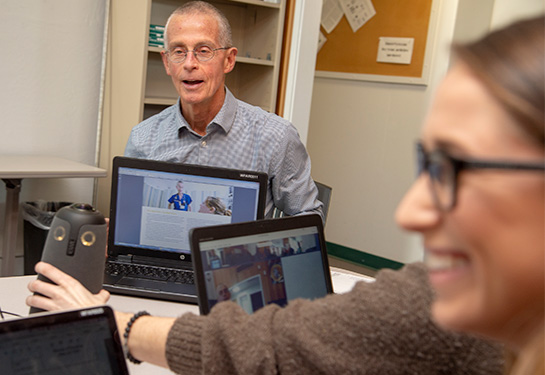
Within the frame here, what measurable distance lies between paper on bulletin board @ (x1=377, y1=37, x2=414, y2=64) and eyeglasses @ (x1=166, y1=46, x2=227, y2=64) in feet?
8.00

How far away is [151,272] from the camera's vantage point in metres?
1.68

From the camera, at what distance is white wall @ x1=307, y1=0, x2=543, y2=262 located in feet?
13.9

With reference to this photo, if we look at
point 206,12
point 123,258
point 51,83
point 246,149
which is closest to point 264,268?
point 123,258

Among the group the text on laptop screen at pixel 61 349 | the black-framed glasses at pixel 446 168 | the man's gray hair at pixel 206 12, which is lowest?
the text on laptop screen at pixel 61 349

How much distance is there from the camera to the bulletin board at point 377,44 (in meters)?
4.32

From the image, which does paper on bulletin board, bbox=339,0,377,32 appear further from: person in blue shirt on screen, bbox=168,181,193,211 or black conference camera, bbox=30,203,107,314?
black conference camera, bbox=30,203,107,314

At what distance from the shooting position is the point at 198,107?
7.45 ft

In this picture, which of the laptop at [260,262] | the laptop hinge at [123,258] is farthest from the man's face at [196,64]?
the laptop at [260,262]

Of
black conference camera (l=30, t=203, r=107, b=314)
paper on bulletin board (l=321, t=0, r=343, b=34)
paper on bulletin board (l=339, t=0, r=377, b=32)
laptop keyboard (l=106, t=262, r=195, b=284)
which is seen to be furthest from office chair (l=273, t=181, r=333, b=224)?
paper on bulletin board (l=321, t=0, r=343, b=34)

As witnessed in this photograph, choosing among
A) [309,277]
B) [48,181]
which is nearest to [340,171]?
[48,181]

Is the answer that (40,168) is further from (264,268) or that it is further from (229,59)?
(264,268)

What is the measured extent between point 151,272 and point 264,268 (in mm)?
567

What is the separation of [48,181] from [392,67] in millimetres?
2577

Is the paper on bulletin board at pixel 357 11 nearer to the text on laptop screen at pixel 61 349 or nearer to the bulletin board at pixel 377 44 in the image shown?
the bulletin board at pixel 377 44
